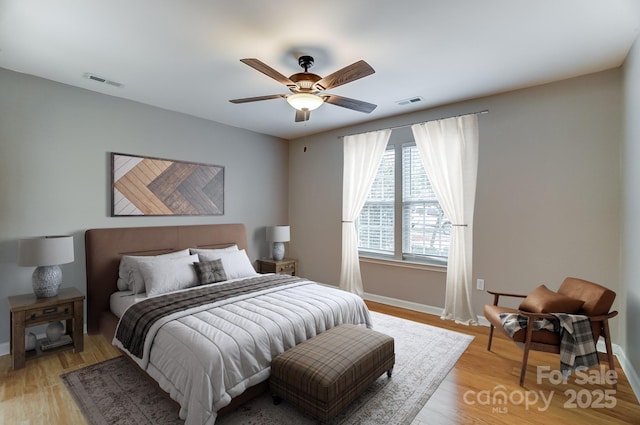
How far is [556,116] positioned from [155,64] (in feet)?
13.2

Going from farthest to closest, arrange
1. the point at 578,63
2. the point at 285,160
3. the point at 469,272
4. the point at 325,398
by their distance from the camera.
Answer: the point at 285,160 → the point at 469,272 → the point at 578,63 → the point at 325,398

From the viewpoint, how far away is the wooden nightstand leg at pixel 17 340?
2.53 meters

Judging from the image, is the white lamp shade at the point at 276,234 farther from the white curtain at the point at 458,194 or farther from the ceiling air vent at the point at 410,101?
the ceiling air vent at the point at 410,101

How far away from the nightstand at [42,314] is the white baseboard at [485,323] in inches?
139

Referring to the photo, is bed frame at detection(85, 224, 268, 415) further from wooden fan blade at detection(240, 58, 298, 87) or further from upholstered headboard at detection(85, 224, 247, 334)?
wooden fan blade at detection(240, 58, 298, 87)

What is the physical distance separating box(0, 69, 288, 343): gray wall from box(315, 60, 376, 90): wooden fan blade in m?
2.52

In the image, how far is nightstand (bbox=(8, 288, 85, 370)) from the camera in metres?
2.54

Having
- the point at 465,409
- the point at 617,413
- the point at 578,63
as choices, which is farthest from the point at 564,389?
the point at 578,63

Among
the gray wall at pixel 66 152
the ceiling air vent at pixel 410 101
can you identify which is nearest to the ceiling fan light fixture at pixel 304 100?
the ceiling air vent at pixel 410 101

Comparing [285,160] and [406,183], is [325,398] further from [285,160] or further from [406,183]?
[285,160]

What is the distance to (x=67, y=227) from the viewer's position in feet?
10.4

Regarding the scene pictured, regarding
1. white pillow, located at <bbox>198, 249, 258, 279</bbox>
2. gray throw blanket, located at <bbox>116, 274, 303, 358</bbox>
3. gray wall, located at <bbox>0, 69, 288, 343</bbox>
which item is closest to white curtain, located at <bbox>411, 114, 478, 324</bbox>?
gray throw blanket, located at <bbox>116, 274, 303, 358</bbox>

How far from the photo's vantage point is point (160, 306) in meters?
2.52

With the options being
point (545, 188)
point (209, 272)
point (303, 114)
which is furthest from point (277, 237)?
point (545, 188)
